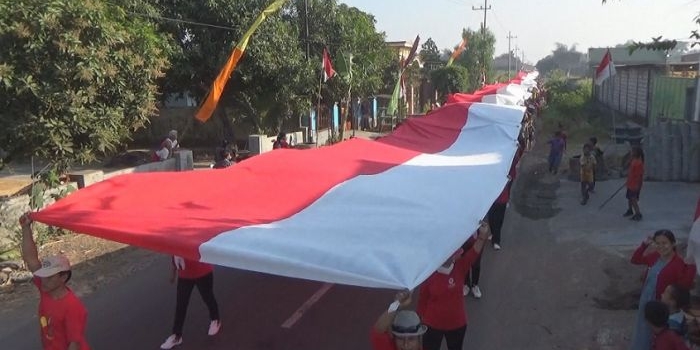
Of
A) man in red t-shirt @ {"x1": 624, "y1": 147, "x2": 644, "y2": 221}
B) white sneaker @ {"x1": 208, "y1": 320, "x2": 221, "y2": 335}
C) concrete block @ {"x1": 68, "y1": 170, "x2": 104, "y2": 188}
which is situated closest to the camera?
white sneaker @ {"x1": 208, "y1": 320, "x2": 221, "y2": 335}

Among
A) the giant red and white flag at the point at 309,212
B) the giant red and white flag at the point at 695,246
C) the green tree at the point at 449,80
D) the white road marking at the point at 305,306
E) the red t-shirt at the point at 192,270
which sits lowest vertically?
the white road marking at the point at 305,306

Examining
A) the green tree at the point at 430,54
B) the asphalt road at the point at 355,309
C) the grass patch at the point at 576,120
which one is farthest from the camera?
the green tree at the point at 430,54

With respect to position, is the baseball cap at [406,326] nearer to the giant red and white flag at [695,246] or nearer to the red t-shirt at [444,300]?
the red t-shirt at [444,300]

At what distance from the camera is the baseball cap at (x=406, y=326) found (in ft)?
11.4

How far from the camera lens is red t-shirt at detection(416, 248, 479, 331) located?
4.50 metres

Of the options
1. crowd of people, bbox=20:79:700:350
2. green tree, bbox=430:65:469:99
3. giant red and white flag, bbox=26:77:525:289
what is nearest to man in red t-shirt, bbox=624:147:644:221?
giant red and white flag, bbox=26:77:525:289

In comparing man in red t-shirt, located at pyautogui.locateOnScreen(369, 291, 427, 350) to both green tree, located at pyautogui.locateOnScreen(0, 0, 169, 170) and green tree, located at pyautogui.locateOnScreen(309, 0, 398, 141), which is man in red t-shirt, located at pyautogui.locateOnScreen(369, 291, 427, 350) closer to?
green tree, located at pyautogui.locateOnScreen(0, 0, 169, 170)

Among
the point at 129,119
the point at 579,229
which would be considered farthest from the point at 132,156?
the point at 579,229

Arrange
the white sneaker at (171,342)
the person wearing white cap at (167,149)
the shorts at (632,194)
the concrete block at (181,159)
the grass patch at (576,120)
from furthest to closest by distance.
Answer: the grass patch at (576,120), the concrete block at (181,159), the person wearing white cap at (167,149), the shorts at (632,194), the white sneaker at (171,342)

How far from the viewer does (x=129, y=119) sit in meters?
10.3

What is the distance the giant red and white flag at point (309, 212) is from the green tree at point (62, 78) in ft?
11.7

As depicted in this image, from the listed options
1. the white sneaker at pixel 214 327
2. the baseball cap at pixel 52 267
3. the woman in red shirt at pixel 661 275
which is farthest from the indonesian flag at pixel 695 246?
the baseball cap at pixel 52 267

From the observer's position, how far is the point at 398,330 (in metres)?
3.51

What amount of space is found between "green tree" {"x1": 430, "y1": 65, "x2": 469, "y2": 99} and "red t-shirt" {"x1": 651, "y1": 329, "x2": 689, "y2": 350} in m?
33.8
